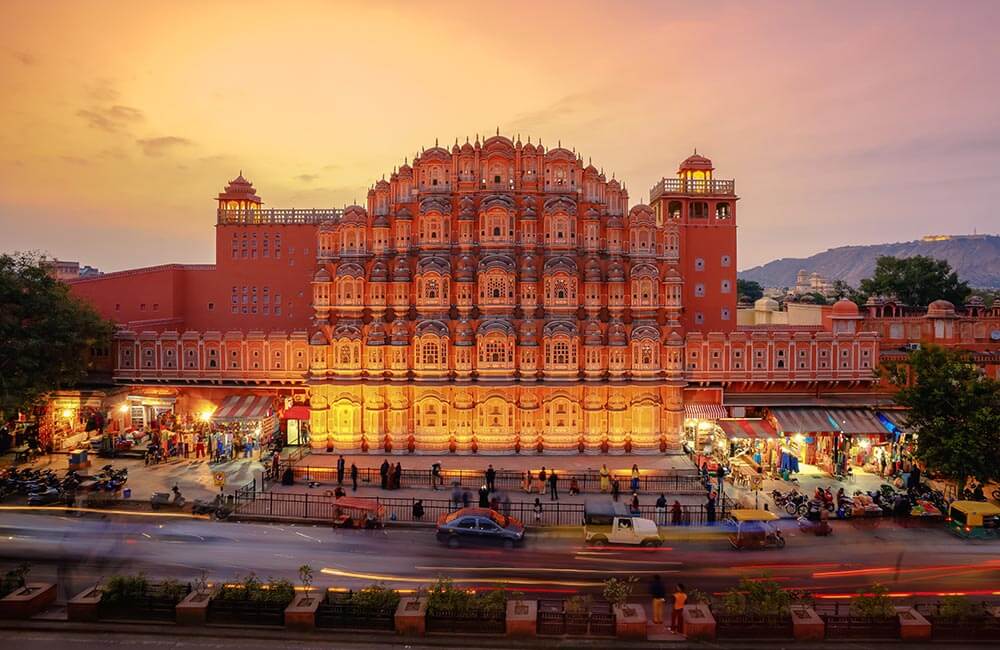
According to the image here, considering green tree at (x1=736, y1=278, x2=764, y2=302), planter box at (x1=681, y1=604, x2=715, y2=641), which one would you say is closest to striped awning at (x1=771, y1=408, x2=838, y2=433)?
planter box at (x1=681, y1=604, x2=715, y2=641)

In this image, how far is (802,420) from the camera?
37.5 m

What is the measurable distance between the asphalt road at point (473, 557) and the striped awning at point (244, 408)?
11510 millimetres

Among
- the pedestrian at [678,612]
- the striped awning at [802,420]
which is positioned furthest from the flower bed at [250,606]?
the striped awning at [802,420]

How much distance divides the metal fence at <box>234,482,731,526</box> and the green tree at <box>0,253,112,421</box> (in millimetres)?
12857

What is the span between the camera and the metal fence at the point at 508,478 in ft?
108

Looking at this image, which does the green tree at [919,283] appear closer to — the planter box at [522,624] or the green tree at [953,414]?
the green tree at [953,414]

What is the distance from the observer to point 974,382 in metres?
28.3

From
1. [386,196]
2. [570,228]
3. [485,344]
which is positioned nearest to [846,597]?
[485,344]

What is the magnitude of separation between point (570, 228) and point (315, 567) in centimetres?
2492

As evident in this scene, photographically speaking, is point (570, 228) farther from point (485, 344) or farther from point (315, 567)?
point (315, 567)

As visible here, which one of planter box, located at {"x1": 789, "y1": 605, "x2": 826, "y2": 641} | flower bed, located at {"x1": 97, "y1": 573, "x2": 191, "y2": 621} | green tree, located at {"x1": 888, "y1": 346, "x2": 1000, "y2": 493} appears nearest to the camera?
planter box, located at {"x1": 789, "y1": 605, "x2": 826, "y2": 641}

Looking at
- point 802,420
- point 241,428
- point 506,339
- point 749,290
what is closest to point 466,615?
point 506,339

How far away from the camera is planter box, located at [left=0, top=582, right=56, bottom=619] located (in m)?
16.9

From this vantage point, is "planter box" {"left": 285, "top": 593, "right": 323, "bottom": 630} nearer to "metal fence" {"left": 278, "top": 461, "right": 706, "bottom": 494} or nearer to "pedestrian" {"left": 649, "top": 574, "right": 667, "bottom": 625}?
"pedestrian" {"left": 649, "top": 574, "right": 667, "bottom": 625}
